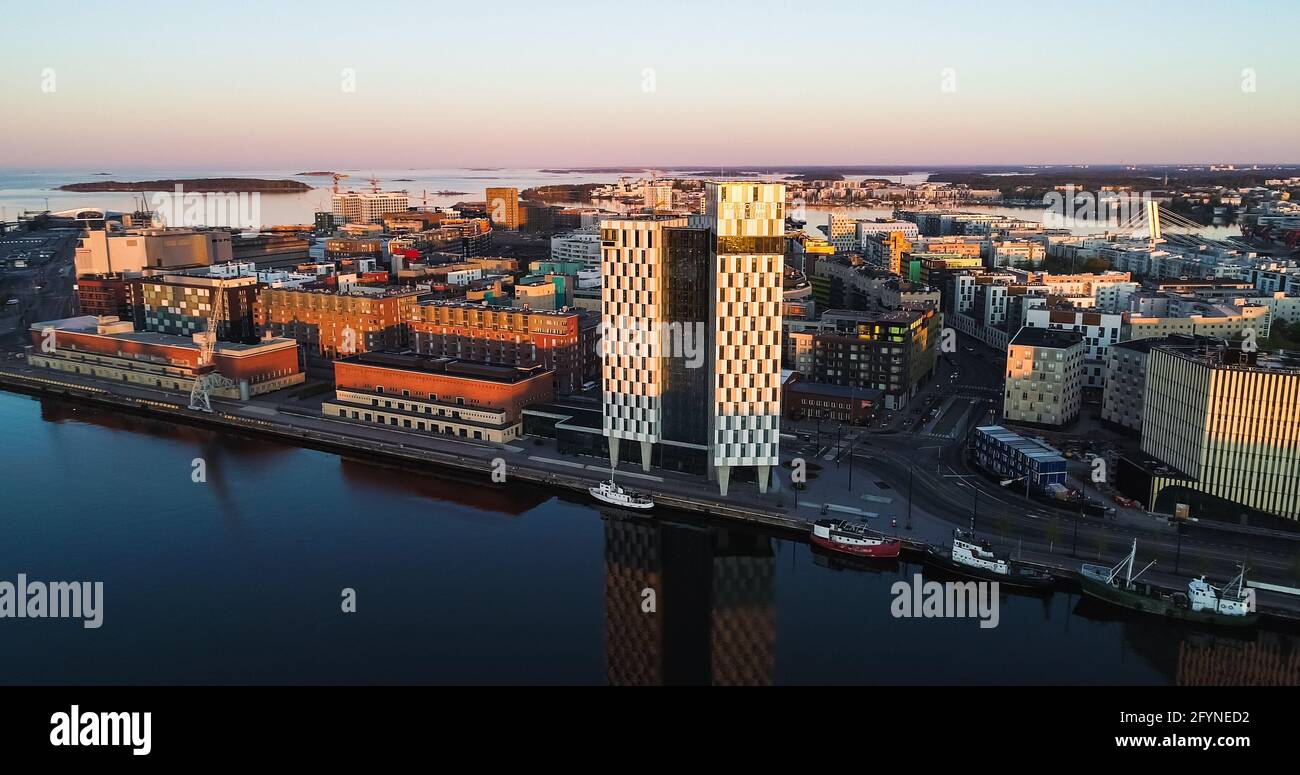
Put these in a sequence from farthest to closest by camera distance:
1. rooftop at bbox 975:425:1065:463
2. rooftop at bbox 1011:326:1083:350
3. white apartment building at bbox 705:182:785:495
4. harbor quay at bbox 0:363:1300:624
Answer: rooftop at bbox 1011:326:1083:350, rooftop at bbox 975:425:1065:463, white apartment building at bbox 705:182:785:495, harbor quay at bbox 0:363:1300:624

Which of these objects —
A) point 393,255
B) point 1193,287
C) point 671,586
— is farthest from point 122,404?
point 1193,287

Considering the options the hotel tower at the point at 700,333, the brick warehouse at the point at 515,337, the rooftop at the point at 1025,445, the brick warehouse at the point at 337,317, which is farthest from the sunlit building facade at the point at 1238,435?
the brick warehouse at the point at 337,317

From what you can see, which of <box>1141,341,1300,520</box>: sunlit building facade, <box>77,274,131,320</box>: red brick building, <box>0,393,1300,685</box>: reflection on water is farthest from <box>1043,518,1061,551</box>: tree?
<box>77,274,131,320</box>: red brick building

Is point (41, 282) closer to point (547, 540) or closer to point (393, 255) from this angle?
point (393, 255)

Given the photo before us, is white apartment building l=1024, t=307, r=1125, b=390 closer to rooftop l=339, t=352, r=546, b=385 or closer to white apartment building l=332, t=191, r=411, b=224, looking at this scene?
rooftop l=339, t=352, r=546, b=385

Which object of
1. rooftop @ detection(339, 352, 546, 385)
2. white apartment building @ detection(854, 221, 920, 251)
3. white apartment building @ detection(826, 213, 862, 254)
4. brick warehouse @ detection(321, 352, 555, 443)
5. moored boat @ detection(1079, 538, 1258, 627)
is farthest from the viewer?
white apartment building @ detection(826, 213, 862, 254)

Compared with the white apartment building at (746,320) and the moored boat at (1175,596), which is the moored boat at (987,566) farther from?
the white apartment building at (746,320)

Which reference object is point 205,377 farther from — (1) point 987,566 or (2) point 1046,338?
(2) point 1046,338
